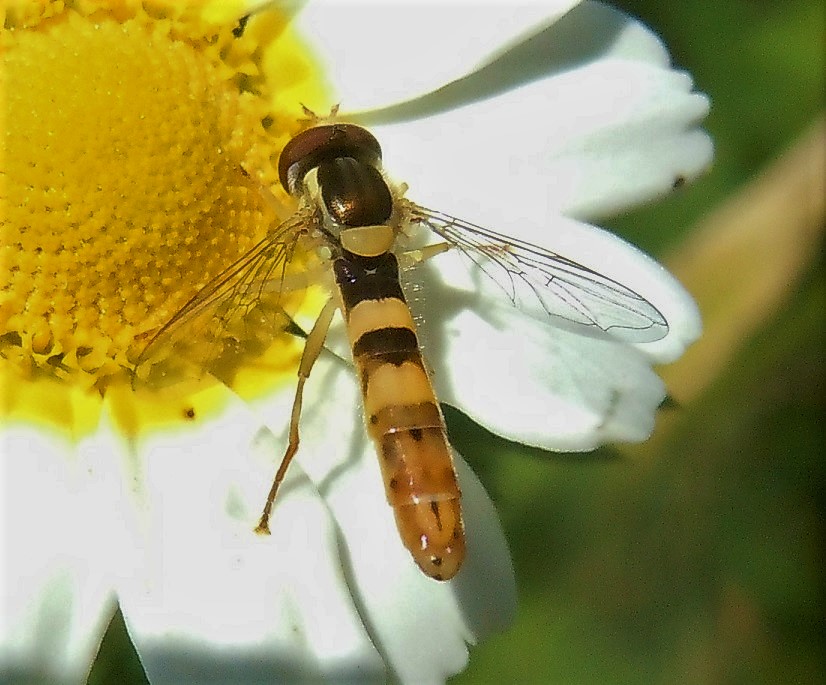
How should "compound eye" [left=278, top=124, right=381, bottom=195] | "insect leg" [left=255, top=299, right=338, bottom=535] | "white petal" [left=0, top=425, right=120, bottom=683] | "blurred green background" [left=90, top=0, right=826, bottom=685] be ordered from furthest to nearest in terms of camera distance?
"blurred green background" [left=90, top=0, right=826, bottom=685] < "compound eye" [left=278, top=124, right=381, bottom=195] < "insect leg" [left=255, top=299, right=338, bottom=535] < "white petal" [left=0, top=425, right=120, bottom=683]

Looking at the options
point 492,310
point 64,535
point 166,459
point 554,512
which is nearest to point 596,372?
point 492,310

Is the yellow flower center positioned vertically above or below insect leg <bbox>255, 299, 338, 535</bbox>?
above

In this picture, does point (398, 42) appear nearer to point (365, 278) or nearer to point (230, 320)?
point (365, 278)

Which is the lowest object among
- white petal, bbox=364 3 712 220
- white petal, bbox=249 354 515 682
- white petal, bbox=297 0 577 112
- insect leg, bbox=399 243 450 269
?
white petal, bbox=249 354 515 682

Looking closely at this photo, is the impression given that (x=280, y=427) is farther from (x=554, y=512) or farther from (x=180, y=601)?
(x=554, y=512)

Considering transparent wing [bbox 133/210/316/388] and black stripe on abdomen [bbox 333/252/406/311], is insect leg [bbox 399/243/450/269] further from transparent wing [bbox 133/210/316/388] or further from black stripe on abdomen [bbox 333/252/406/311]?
transparent wing [bbox 133/210/316/388]

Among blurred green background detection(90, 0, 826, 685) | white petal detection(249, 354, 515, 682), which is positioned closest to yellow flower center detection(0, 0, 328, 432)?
white petal detection(249, 354, 515, 682)

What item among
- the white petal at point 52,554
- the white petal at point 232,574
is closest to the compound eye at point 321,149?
the white petal at point 232,574
